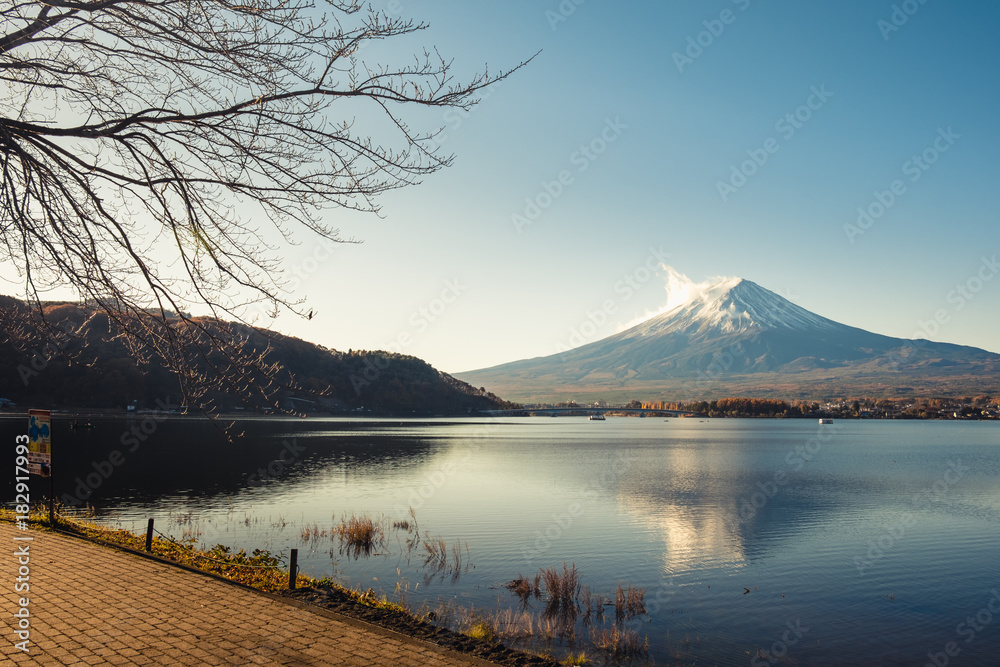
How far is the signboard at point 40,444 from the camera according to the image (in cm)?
1179

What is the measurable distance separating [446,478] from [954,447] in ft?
195

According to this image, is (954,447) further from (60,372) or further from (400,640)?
(60,372)

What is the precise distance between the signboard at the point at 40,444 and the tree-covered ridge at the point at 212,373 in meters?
1.00

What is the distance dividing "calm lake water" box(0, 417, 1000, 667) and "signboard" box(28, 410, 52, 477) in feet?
19.3

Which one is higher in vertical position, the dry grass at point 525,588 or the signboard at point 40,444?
the signboard at point 40,444

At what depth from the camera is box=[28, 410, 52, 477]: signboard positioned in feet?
38.7

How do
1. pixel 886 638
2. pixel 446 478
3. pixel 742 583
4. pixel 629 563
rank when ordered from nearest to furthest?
pixel 886 638 < pixel 742 583 < pixel 629 563 < pixel 446 478

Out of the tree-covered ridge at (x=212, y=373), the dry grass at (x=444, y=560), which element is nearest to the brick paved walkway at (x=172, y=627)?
the tree-covered ridge at (x=212, y=373)

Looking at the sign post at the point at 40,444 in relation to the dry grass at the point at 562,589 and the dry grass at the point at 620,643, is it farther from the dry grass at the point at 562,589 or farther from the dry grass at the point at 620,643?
the dry grass at the point at 620,643

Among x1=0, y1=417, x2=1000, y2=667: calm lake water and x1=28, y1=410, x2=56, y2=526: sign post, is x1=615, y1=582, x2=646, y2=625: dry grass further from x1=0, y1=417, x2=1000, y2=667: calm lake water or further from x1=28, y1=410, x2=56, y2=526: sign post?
x1=28, y1=410, x2=56, y2=526: sign post

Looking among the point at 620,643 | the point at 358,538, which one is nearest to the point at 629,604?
the point at 620,643

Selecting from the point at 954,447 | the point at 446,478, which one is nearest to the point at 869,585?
the point at 446,478

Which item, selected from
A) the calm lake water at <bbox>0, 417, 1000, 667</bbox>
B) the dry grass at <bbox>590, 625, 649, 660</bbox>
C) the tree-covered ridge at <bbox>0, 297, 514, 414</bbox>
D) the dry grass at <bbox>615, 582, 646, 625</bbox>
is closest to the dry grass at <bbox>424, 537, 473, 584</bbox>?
the calm lake water at <bbox>0, 417, 1000, 667</bbox>

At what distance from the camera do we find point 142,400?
3654 inches
